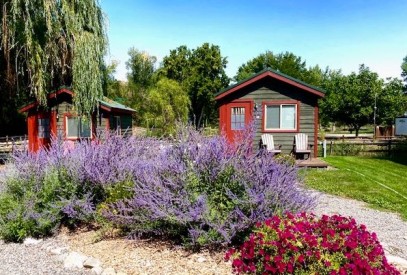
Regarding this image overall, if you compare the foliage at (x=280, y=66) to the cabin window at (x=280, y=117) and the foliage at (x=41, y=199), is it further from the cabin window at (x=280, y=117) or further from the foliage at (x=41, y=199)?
the foliage at (x=41, y=199)

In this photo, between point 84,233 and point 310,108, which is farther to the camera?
point 310,108

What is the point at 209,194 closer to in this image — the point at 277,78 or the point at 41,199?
the point at 41,199

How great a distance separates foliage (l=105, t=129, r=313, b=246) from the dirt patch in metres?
0.15

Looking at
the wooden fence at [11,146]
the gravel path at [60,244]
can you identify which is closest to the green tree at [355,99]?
the gravel path at [60,244]

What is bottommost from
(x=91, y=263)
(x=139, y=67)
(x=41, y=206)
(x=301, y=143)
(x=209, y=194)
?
(x=91, y=263)

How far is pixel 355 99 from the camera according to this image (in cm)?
2545

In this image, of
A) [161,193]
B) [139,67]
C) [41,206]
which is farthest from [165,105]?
[161,193]

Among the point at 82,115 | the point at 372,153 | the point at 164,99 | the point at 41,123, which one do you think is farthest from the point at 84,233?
the point at 164,99

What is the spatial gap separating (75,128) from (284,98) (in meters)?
→ 8.88

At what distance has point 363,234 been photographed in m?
2.97

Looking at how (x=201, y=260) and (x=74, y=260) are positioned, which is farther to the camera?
(x=74, y=260)

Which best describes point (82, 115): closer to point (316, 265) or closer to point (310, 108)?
point (310, 108)

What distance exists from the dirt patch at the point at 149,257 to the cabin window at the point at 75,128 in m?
10.3

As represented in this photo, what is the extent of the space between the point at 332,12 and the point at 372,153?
24.2ft
